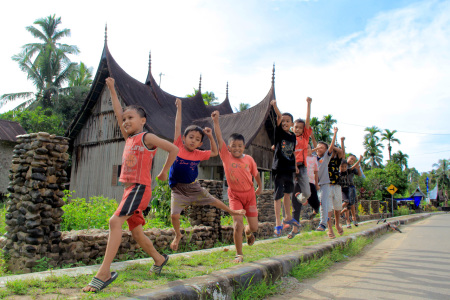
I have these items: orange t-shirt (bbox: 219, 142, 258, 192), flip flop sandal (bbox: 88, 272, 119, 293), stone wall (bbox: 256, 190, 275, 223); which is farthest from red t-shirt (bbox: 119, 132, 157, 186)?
stone wall (bbox: 256, 190, 275, 223)

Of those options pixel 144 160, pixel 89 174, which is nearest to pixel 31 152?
pixel 144 160

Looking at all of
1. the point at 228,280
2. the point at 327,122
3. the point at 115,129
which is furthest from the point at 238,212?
the point at 327,122

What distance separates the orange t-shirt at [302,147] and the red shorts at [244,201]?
169cm

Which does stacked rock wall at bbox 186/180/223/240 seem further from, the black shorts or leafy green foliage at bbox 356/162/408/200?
leafy green foliage at bbox 356/162/408/200

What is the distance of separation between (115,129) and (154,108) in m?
2.18

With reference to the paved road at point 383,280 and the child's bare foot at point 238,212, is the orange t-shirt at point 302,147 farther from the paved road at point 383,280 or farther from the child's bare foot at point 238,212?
the child's bare foot at point 238,212

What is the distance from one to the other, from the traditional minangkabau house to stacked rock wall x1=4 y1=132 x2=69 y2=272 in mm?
9963

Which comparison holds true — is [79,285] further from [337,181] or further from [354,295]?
[337,181]

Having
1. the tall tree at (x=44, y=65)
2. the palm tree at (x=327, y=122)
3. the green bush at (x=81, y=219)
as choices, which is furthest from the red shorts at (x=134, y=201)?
the palm tree at (x=327, y=122)

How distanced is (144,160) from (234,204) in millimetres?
1554

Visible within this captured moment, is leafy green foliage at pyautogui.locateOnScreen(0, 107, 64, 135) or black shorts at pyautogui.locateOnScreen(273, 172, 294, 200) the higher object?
leafy green foliage at pyautogui.locateOnScreen(0, 107, 64, 135)

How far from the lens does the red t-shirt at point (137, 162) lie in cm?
280

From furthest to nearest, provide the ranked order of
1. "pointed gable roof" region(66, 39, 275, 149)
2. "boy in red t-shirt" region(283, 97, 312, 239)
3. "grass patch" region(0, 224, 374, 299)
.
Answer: "pointed gable roof" region(66, 39, 275, 149) < "boy in red t-shirt" region(283, 97, 312, 239) < "grass patch" region(0, 224, 374, 299)

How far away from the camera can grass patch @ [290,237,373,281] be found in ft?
13.1
